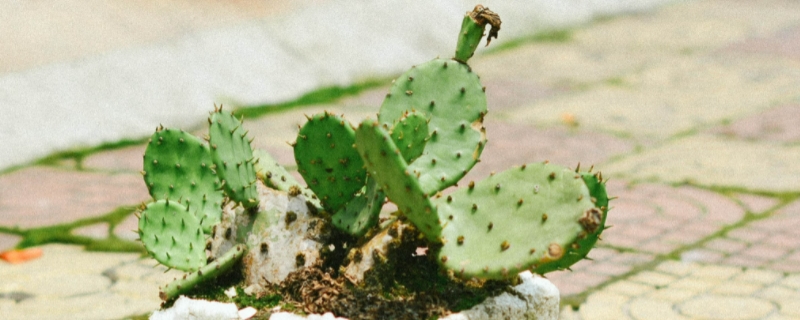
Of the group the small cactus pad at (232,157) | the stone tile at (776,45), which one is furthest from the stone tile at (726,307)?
the stone tile at (776,45)

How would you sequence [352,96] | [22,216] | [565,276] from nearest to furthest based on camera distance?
[565,276]
[22,216]
[352,96]

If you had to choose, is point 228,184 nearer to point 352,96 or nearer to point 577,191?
point 577,191

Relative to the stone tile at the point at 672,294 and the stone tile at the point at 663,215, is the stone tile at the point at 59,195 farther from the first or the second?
the stone tile at the point at 672,294

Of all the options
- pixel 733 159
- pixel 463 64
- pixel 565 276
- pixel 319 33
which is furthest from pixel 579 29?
pixel 463 64

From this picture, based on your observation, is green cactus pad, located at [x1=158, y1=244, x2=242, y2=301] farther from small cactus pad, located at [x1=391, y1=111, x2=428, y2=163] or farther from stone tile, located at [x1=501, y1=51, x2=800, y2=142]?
stone tile, located at [x1=501, y1=51, x2=800, y2=142]

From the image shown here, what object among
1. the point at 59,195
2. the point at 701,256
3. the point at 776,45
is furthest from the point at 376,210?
the point at 776,45

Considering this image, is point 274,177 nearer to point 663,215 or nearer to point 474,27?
point 474,27
